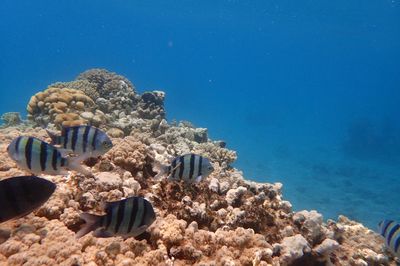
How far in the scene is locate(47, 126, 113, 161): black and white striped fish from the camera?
4.41 metres

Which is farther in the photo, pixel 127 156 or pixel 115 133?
pixel 115 133

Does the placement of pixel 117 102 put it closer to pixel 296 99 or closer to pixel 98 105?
pixel 98 105

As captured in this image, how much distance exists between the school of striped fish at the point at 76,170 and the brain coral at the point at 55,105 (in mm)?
5542

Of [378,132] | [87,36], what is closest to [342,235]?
[378,132]

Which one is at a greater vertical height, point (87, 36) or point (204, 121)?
point (87, 36)

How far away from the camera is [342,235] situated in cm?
630

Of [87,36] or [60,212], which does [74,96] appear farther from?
[87,36]

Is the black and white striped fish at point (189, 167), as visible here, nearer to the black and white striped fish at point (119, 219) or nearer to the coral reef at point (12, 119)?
the black and white striped fish at point (119, 219)

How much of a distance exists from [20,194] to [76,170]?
3.07ft

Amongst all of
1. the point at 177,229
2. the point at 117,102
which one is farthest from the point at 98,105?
the point at 177,229

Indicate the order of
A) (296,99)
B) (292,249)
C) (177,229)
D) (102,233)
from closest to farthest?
1. (102,233)
2. (177,229)
3. (292,249)
4. (296,99)

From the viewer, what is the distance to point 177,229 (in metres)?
4.20

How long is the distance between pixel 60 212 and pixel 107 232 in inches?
64.7

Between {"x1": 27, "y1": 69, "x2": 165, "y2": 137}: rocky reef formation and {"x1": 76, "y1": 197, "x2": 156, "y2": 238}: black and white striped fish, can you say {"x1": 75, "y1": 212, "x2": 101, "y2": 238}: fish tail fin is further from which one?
{"x1": 27, "y1": 69, "x2": 165, "y2": 137}: rocky reef formation
